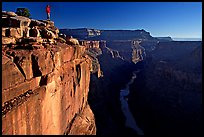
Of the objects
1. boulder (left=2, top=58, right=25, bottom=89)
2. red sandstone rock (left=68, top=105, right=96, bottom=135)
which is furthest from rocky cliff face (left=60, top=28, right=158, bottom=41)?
boulder (left=2, top=58, right=25, bottom=89)

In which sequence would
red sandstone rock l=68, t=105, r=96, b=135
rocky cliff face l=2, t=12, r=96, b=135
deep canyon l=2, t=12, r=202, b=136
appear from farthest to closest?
1. red sandstone rock l=68, t=105, r=96, b=135
2. deep canyon l=2, t=12, r=202, b=136
3. rocky cliff face l=2, t=12, r=96, b=135

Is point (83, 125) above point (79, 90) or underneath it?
underneath

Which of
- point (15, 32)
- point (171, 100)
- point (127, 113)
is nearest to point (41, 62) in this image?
point (15, 32)

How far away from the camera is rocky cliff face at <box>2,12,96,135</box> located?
11.7 m

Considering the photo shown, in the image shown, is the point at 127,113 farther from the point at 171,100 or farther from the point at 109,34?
the point at 109,34

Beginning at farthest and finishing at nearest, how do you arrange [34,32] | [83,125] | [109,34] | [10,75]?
[109,34], [83,125], [34,32], [10,75]

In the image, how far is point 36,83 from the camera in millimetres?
14125

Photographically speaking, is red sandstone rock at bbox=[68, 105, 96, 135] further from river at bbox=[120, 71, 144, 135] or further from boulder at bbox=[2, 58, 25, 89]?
river at bbox=[120, 71, 144, 135]

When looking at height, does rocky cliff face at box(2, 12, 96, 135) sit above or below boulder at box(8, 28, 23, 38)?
below

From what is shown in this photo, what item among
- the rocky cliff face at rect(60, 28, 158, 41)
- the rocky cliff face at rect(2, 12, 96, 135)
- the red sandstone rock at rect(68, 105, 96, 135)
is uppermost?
the rocky cliff face at rect(60, 28, 158, 41)

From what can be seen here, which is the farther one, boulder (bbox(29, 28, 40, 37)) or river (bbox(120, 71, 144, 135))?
river (bbox(120, 71, 144, 135))

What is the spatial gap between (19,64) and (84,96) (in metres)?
15.3

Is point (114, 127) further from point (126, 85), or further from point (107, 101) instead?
point (126, 85)

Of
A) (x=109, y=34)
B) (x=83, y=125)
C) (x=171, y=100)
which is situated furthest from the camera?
(x=109, y=34)
